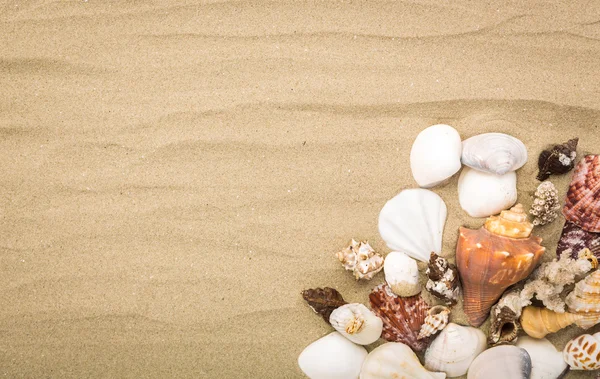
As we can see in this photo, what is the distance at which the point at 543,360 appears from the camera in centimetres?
252

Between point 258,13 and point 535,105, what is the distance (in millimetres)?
1466

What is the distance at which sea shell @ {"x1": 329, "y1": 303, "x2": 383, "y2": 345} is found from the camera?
2.44m

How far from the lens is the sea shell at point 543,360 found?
2521mm

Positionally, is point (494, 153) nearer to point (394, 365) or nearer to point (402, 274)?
point (402, 274)

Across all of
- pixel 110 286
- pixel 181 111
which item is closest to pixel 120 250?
pixel 110 286

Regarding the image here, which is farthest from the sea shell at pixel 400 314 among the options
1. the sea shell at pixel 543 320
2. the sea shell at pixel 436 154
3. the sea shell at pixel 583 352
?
the sea shell at pixel 583 352

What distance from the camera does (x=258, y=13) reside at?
259 cm

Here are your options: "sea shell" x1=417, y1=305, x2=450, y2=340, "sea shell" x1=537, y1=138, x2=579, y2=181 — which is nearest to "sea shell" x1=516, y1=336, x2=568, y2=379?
"sea shell" x1=417, y1=305, x2=450, y2=340

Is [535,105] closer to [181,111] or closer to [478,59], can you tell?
[478,59]

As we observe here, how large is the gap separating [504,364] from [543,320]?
0.28 meters

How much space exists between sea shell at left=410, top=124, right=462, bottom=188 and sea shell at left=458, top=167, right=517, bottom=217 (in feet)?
0.33

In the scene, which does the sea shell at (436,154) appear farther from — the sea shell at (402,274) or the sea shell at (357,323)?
the sea shell at (357,323)

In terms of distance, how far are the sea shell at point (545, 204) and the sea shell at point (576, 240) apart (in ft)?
0.35

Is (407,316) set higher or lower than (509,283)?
lower
